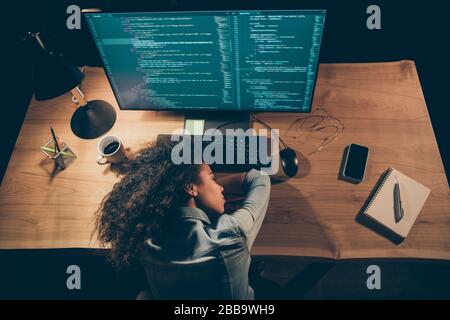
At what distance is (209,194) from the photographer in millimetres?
1143

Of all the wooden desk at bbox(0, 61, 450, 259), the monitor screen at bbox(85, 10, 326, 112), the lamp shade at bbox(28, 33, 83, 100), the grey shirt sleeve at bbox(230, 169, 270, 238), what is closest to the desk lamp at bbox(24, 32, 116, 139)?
the lamp shade at bbox(28, 33, 83, 100)

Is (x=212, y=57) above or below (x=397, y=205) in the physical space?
above

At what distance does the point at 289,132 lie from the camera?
126cm

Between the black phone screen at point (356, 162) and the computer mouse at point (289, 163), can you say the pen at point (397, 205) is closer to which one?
the black phone screen at point (356, 162)

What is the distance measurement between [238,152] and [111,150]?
459 mm

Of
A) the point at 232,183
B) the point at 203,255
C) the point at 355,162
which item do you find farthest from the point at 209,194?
the point at 355,162

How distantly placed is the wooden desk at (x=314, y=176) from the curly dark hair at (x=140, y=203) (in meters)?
0.06

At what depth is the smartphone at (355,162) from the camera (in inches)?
45.4

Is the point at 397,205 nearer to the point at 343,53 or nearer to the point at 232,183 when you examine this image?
the point at 232,183

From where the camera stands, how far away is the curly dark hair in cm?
109

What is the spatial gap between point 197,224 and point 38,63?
706 mm

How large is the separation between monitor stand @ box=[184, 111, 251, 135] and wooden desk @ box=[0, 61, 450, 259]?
0.18 ft
